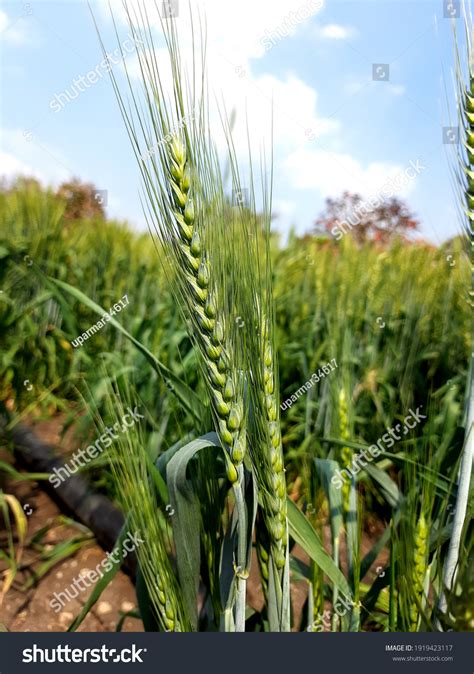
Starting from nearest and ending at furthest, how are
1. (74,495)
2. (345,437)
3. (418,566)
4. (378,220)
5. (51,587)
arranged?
(418,566), (345,437), (51,587), (74,495), (378,220)

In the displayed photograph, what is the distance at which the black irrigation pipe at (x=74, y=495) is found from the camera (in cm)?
179

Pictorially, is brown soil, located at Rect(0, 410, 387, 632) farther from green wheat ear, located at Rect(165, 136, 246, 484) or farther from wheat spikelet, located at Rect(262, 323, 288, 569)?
green wheat ear, located at Rect(165, 136, 246, 484)

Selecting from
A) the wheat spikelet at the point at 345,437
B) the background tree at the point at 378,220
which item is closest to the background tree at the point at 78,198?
the background tree at the point at 378,220

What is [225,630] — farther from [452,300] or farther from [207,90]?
[452,300]

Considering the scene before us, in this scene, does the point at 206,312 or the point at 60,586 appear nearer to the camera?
the point at 206,312

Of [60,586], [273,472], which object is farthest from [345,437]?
[60,586]

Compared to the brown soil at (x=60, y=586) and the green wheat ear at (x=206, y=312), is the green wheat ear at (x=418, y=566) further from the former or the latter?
the brown soil at (x=60, y=586)

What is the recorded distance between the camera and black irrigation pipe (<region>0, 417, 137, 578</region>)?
179 cm

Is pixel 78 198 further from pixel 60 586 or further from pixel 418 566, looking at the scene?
pixel 418 566

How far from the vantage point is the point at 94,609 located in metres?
1.64

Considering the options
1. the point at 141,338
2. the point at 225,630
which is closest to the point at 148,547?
the point at 225,630

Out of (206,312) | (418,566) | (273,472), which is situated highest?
(206,312)

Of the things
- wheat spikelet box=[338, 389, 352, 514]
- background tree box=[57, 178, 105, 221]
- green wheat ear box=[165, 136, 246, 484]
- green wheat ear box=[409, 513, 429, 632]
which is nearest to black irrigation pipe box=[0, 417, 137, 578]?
wheat spikelet box=[338, 389, 352, 514]

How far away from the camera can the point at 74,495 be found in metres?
1.95
